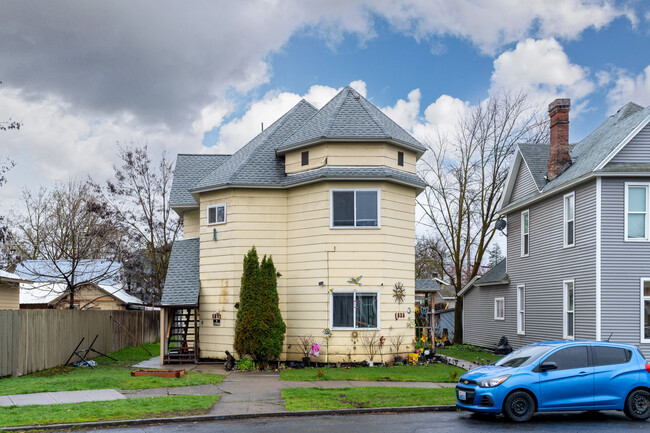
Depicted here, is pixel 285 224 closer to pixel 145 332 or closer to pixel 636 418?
pixel 636 418

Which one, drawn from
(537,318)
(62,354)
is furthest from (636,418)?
(62,354)

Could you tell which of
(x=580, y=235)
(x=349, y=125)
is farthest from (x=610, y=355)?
(x=349, y=125)

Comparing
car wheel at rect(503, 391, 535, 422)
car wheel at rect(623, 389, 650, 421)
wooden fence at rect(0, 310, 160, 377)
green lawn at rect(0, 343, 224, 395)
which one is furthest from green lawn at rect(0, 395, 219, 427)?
car wheel at rect(623, 389, 650, 421)

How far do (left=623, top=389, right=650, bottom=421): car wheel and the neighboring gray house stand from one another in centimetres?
713

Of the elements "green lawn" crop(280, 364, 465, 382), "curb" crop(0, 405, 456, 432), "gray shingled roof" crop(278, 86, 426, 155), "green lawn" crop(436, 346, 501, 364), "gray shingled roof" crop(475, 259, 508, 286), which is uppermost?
"gray shingled roof" crop(278, 86, 426, 155)

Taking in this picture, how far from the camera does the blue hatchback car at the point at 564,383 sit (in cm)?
1164

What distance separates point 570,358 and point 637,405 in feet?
→ 5.05

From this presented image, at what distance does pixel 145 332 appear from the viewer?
3572cm

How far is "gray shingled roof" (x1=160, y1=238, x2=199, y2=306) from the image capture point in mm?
21828

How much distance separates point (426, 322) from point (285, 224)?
6515 millimetres

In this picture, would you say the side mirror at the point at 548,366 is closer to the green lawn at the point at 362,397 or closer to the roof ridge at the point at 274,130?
the green lawn at the point at 362,397

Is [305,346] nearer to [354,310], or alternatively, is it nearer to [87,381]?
[354,310]

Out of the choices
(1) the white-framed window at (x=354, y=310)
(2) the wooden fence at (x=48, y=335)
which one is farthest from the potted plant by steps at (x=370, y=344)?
(2) the wooden fence at (x=48, y=335)

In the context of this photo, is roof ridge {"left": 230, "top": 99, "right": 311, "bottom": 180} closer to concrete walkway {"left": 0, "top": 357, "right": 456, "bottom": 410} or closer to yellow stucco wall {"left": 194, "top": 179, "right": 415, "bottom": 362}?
yellow stucco wall {"left": 194, "top": 179, "right": 415, "bottom": 362}
